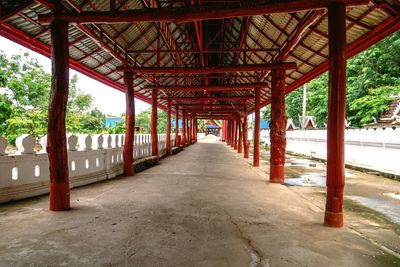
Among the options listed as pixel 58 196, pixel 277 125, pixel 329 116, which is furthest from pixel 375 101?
pixel 58 196

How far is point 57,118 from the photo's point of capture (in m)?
4.49

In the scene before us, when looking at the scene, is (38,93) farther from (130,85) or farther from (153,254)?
(153,254)

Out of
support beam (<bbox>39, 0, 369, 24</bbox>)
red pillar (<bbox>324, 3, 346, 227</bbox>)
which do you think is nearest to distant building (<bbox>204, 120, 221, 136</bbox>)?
support beam (<bbox>39, 0, 369, 24</bbox>)

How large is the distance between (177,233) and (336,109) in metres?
2.86

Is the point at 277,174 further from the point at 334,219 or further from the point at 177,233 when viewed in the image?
the point at 177,233

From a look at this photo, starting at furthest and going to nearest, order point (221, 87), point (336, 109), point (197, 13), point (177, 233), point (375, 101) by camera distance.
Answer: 1. point (375, 101)
2. point (221, 87)
3. point (197, 13)
4. point (336, 109)
5. point (177, 233)

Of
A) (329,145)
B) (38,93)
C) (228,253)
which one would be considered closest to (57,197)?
(228,253)

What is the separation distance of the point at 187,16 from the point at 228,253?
137 inches

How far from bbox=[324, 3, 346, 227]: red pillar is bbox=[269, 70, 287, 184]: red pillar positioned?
11.7ft

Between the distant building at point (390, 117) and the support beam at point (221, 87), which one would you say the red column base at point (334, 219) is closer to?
the support beam at point (221, 87)

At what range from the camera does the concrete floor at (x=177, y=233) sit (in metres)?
2.86

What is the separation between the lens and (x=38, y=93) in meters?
16.2

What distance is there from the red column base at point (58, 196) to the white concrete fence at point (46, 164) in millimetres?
1034

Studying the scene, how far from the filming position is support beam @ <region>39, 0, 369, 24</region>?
408 centimetres
